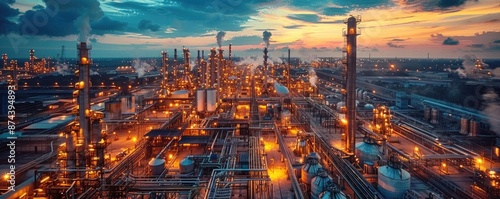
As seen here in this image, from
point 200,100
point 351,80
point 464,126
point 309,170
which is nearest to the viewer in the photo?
point 309,170

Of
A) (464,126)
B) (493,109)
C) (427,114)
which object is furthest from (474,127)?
(493,109)

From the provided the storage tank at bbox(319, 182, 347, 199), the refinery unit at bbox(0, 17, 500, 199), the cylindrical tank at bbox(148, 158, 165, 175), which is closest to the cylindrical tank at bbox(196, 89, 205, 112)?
the refinery unit at bbox(0, 17, 500, 199)

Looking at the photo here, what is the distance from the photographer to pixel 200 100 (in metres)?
31.7

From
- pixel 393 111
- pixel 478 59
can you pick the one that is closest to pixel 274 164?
pixel 393 111

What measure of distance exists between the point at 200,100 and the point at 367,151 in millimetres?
17651

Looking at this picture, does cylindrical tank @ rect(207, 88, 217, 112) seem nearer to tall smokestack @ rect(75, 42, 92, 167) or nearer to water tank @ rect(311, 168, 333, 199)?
tall smokestack @ rect(75, 42, 92, 167)

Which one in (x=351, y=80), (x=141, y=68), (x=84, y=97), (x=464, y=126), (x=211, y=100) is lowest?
(x=464, y=126)

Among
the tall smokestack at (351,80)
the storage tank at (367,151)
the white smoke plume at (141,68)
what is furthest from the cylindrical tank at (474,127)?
the white smoke plume at (141,68)

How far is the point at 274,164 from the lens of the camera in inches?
747

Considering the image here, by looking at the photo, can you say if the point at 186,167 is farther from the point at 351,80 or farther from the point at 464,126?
the point at 464,126

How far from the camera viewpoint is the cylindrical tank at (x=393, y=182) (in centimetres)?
1414

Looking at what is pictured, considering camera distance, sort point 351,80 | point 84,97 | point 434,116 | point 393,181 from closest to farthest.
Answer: point 393,181
point 84,97
point 351,80
point 434,116

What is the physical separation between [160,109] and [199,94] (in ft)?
25.7

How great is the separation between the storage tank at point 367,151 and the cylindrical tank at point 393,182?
3.30 m
